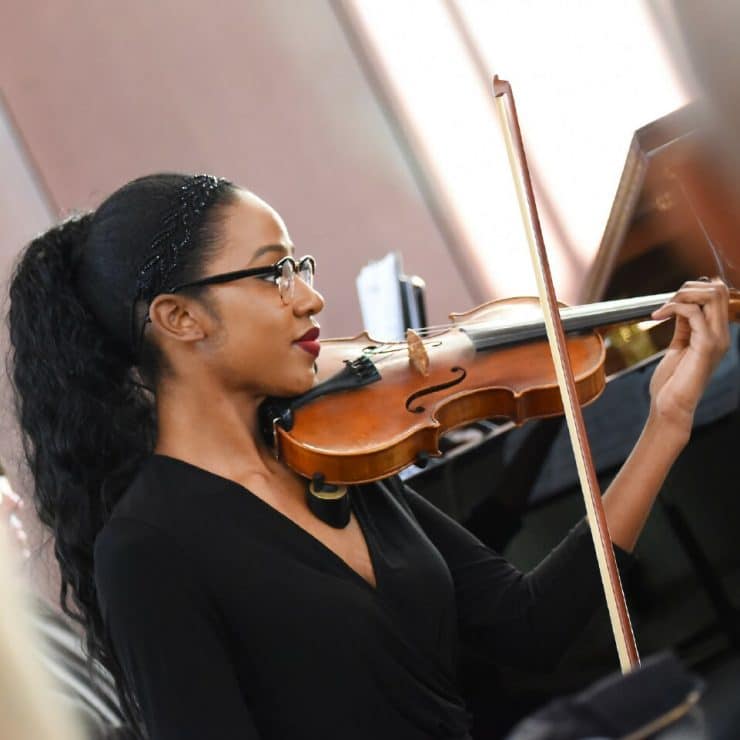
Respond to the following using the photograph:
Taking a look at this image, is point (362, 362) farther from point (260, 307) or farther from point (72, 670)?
point (72, 670)

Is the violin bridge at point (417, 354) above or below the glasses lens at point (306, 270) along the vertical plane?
below

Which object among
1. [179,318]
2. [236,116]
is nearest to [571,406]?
[179,318]

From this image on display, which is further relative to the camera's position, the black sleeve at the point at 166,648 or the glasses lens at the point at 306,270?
the glasses lens at the point at 306,270

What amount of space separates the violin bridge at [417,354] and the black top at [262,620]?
0.63 feet

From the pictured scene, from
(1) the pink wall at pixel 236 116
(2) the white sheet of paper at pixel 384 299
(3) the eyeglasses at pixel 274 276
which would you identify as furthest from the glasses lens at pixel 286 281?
(1) the pink wall at pixel 236 116

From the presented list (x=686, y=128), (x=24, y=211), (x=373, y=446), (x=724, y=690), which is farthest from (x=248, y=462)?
(x=24, y=211)

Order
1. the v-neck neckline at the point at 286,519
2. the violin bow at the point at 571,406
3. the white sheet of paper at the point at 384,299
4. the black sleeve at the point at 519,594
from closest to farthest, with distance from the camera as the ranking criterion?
the violin bow at the point at 571,406
the v-neck neckline at the point at 286,519
the black sleeve at the point at 519,594
the white sheet of paper at the point at 384,299

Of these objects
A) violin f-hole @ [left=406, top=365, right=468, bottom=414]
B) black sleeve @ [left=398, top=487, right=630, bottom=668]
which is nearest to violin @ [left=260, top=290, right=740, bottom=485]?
violin f-hole @ [left=406, top=365, right=468, bottom=414]

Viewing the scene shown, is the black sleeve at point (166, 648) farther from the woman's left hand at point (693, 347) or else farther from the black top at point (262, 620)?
the woman's left hand at point (693, 347)

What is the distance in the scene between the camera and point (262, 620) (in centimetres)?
97

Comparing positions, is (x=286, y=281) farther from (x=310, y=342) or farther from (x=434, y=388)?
(x=434, y=388)

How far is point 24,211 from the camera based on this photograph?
94.9 inches

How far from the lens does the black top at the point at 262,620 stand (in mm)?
918

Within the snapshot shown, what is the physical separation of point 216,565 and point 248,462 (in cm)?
13
